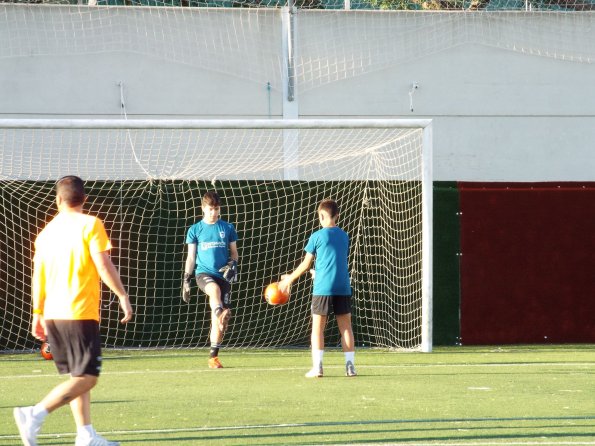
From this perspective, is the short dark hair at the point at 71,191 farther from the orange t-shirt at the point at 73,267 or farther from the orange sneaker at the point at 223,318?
the orange sneaker at the point at 223,318

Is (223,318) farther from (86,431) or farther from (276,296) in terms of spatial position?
(86,431)

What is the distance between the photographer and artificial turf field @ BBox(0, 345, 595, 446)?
7.43m

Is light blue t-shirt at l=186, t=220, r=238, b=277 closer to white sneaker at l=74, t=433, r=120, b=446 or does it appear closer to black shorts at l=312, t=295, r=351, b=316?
black shorts at l=312, t=295, r=351, b=316

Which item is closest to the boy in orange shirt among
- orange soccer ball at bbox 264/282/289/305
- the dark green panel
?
orange soccer ball at bbox 264/282/289/305

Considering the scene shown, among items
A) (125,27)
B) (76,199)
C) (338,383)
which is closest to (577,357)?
(338,383)

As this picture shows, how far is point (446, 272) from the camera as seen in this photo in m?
16.2

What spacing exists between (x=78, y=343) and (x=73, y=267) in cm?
46

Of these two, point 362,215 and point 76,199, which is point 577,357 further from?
point 76,199

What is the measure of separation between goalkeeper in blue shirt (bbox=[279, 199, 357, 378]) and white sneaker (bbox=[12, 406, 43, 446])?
5.00 metres

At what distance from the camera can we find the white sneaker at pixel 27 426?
6.60 metres

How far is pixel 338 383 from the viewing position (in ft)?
35.2

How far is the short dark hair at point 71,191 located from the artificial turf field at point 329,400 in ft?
5.05

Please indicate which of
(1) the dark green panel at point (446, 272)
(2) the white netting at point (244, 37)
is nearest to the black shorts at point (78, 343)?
(1) the dark green panel at point (446, 272)

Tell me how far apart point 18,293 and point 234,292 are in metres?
2.98
